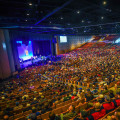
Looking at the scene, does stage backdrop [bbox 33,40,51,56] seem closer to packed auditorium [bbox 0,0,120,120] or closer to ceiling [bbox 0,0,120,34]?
packed auditorium [bbox 0,0,120,120]

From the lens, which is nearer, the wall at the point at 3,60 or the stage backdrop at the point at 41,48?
the wall at the point at 3,60

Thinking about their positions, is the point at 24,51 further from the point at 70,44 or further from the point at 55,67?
the point at 70,44

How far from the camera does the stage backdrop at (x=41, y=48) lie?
28581 mm

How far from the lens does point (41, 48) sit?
100 feet

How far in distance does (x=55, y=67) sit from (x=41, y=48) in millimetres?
13176

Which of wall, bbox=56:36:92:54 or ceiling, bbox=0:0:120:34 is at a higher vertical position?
ceiling, bbox=0:0:120:34

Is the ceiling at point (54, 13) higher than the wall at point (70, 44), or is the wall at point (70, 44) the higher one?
the ceiling at point (54, 13)

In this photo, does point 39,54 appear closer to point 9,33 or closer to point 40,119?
point 9,33

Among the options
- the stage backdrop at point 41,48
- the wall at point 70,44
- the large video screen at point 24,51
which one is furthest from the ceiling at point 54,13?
the wall at point 70,44

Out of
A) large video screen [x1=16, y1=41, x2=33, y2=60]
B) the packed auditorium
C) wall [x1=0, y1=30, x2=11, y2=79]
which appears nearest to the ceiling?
the packed auditorium

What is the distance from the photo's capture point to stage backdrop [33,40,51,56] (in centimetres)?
2858

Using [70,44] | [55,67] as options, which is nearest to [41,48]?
[55,67]

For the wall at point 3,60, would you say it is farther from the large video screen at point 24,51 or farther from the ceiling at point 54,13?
the large video screen at point 24,51

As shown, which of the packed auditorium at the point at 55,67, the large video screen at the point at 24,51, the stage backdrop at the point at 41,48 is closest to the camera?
the packed auditorium at the point at 55,67
